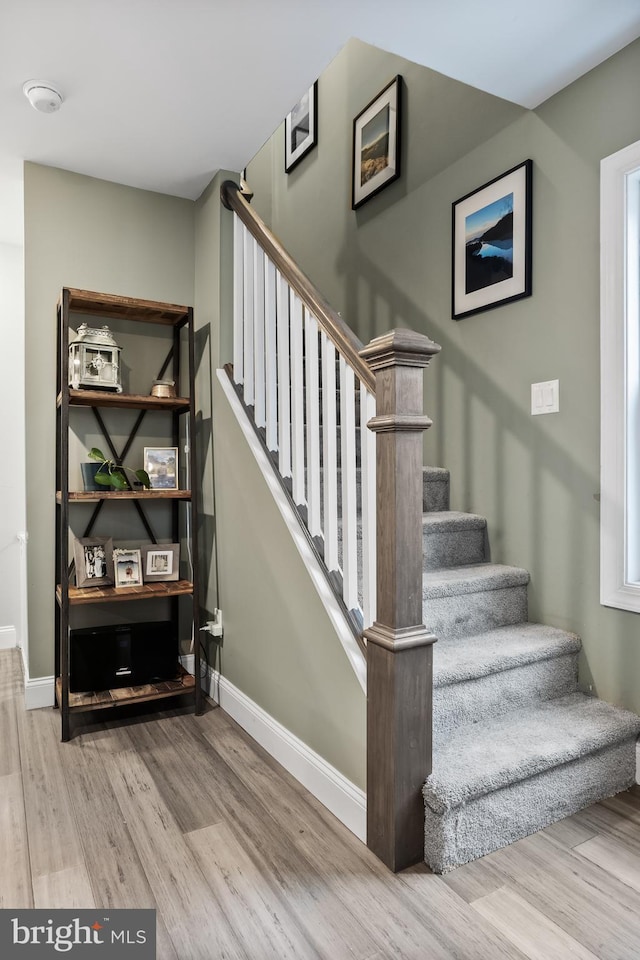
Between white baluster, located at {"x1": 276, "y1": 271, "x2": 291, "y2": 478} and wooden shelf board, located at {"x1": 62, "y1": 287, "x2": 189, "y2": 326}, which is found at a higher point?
wooden shelf board, located at {"x1": 62, "y1": 287, "x2": 189, "y2": 326}

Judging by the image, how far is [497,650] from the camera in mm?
2168

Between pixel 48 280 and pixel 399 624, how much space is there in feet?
7.63

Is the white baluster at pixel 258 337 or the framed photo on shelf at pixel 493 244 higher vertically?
the framed photo on shelf at pixel 493 244

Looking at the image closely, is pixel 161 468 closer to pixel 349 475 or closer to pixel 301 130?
pixel 349 475

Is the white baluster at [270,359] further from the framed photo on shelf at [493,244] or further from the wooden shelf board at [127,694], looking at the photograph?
the wooden shelf board at [127,694]

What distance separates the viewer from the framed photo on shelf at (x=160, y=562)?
2.92 m

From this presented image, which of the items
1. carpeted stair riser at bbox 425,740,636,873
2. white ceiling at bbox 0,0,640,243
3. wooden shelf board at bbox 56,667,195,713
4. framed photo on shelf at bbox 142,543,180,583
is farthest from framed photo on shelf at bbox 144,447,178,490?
carpeted stair riser at bbox 425,740,636,873

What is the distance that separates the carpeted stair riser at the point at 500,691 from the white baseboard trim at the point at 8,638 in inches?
111

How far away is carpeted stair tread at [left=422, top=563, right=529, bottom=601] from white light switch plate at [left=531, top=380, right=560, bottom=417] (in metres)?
0.65

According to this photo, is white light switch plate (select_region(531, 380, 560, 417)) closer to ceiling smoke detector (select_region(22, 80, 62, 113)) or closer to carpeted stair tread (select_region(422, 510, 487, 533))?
carpeted stair tread (select_region(422, 510, 487, 533))

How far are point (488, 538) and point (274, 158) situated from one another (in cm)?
345

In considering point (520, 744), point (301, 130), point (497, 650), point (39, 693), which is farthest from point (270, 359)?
point (301, 130)

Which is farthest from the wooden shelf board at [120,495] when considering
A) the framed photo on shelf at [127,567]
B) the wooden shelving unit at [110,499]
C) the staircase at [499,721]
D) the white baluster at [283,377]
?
the staircase at [499,721]

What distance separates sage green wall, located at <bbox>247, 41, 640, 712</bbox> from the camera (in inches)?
88.8
